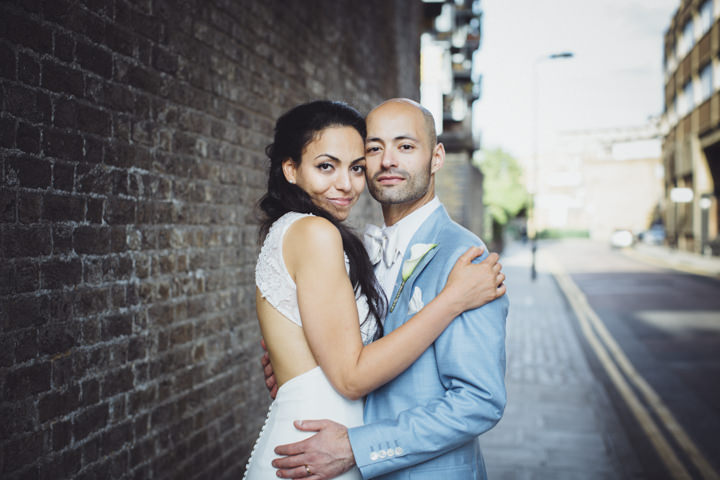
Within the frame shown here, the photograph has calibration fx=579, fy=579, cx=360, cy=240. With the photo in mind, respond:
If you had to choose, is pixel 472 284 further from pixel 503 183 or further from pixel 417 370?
pixel 503 183

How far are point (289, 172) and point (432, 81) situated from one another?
3382 centimetres

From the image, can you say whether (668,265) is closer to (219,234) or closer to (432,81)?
(432,81)

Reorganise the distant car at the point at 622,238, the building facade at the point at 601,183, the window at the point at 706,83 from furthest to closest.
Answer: the building facade at the point at 601,183 < the distant car at the point at 622,238 < the window at the point at 706,83

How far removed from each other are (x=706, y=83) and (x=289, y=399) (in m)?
34.2

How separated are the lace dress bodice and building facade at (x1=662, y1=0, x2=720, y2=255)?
3054 cm

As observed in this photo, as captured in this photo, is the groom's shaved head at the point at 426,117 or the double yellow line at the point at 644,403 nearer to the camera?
the groom's shaved head at the point at 426,117

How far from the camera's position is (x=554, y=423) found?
5703 millimetres

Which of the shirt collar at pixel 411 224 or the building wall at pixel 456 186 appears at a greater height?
the building wall at pixel 456 186

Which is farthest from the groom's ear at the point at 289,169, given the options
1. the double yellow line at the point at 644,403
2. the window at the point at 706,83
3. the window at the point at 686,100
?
the window at the point at 686,100

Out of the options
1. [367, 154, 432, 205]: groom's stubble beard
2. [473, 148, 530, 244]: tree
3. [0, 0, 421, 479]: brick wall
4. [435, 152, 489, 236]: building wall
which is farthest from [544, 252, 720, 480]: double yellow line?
[473, 148, 530, 244]: tree

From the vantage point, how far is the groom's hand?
1841 mm

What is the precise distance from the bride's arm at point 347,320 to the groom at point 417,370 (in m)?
0.08

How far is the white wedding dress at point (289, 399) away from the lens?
1.98 meters

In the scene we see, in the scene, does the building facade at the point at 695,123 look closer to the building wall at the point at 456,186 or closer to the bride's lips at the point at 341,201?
the building wall at the point at 456,186
